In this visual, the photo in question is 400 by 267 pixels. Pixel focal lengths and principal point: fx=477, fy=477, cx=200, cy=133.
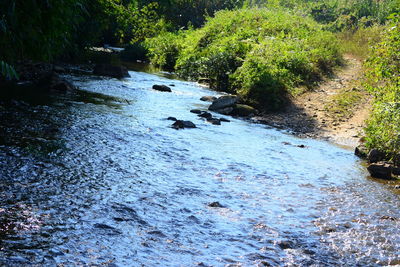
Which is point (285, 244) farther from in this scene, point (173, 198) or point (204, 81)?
point (204, 81)

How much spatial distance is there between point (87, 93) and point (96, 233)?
12090 millimetres

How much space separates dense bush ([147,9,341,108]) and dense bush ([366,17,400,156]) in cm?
601

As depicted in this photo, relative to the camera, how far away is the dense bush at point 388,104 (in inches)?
469

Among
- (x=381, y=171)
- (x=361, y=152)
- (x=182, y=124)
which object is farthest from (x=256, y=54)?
(x=381, y=171)

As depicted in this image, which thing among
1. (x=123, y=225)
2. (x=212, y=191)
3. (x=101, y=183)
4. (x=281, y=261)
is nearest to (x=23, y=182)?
(x=101, y=183)

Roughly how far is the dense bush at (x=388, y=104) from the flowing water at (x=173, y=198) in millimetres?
932

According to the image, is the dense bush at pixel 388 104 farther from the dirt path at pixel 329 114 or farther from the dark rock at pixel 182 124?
the dark rock at pixel 182 124

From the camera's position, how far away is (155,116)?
1518 cm

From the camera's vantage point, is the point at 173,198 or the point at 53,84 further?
the point at 53,84

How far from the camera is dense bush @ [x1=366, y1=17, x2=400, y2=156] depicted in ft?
39.1

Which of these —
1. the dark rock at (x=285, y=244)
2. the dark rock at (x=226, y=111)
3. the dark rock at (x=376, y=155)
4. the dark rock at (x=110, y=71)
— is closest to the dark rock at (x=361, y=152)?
the dark rock at (x=376, y=155)

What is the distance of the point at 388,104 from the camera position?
12.7 meters

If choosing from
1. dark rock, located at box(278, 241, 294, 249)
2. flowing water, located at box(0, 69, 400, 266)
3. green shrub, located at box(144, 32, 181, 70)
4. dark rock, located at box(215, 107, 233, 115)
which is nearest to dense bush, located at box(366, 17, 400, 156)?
flowing water, located at box(0, 69, 400, 266)

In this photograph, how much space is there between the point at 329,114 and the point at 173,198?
12.1m
